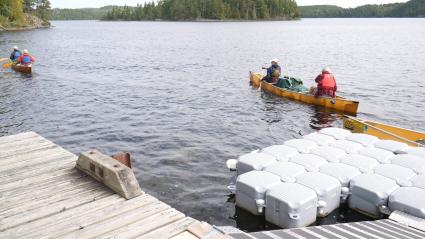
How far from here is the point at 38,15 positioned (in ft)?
563

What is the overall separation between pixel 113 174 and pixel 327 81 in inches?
739

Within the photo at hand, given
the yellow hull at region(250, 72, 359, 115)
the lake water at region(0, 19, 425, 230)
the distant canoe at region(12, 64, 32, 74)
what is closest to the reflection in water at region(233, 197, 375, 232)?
the lake water at region(0, 19, 425, 230)

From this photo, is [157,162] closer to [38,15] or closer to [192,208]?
[192,208]

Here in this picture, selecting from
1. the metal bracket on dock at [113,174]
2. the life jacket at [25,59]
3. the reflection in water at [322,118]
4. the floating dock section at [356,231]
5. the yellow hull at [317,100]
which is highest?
the life jacket at [25,59]

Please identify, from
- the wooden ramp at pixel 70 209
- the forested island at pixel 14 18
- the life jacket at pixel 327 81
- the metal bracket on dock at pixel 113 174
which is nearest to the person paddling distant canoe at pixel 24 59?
the life jacket at pixel 327 81

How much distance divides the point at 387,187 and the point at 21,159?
29.6 ft

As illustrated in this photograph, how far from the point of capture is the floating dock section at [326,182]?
29.1 ft

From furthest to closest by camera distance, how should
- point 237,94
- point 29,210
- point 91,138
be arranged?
point 237,94, point 91,138, point 29,210

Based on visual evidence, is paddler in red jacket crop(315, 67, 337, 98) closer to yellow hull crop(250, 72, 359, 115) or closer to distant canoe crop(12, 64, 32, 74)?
yellow hull crop(250, 72, 359, 115)

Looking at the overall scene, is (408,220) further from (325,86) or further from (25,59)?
(25,59)

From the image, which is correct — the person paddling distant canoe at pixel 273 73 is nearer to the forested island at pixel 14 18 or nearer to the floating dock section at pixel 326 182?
the floating dock section at pixel 326 182

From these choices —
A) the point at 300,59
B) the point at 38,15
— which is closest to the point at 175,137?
the point at 300,59

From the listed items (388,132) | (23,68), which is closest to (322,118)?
(388,132)

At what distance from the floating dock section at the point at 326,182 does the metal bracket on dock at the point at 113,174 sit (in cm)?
332
